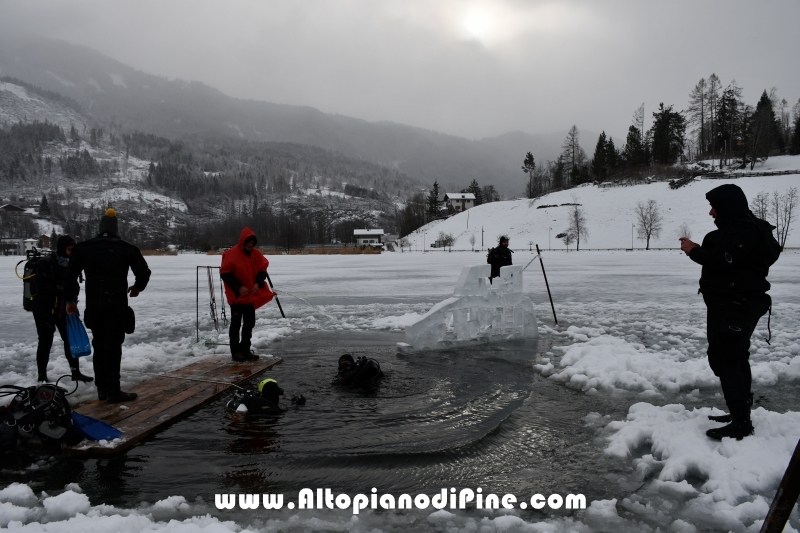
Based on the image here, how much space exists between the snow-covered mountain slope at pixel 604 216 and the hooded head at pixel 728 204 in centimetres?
6639

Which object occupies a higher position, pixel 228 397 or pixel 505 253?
pixel 505 253

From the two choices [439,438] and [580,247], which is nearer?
[439,438]

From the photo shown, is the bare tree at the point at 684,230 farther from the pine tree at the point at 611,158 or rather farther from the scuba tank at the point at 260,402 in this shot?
the scuba tank at the point at 260,402

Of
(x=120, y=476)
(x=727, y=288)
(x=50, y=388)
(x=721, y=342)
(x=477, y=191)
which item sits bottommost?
(x=120, y=476)

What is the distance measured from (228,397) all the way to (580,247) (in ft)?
254

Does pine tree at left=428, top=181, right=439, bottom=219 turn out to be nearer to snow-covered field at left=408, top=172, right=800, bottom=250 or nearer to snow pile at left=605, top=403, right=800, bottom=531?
snow-covered field at left=408, top=172, right=800, bottom=250

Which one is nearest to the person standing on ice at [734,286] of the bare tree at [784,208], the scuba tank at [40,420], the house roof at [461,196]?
the scuba tank at [40,420]

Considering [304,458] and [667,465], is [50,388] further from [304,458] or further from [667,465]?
[667,465]

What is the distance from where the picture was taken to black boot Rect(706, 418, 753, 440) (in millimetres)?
4008

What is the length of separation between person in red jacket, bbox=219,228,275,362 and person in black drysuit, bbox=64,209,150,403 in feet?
5.46

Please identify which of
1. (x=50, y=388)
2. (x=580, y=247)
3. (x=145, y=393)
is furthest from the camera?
(x=580, y=247)

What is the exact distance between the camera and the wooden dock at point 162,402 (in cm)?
429

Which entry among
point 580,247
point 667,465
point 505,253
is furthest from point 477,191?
point 667,465

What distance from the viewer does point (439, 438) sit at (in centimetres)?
448
